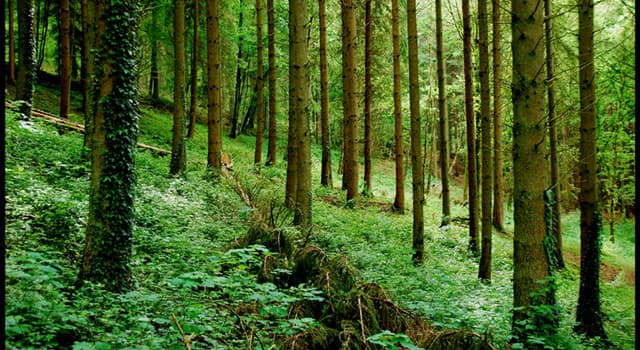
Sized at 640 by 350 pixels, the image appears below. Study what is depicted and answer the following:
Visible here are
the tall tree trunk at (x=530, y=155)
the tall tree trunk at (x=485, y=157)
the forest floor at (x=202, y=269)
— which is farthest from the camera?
the tall tree trunk at (x=485, y=157)

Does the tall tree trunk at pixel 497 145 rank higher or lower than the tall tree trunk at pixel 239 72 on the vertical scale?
lower

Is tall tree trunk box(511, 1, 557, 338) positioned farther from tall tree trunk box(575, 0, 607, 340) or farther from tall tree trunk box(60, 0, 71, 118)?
tall tree trunk box(60, 0, 71, 118)

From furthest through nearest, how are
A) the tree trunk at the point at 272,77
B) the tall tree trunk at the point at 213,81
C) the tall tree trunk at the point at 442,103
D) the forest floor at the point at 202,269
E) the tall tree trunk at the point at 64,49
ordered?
the tree trunk at the point at 272,77
the tall tree trunk at the point at 64,49
the tall tree trunk at the point at 213,81
the tall tree trunk at the point at 442,103
the forest floor at the point at 202,269

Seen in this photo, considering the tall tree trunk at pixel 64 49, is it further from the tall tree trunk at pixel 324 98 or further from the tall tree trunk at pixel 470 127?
the tall tree trunk at pixel 470 127

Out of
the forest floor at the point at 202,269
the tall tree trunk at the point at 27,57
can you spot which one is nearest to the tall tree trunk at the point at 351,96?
the forest floor at the point at 202,269

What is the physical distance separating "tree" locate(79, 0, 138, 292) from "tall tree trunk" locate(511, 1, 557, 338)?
4.61 m

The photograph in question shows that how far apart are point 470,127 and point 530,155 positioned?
6679mm

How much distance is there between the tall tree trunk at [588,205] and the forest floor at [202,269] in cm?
61

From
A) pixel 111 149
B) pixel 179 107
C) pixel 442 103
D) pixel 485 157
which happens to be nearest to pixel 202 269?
pixel 111 149

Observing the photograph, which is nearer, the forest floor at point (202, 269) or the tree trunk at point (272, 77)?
the forest floor at point (202, 269)

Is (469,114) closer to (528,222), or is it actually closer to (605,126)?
(528,222)

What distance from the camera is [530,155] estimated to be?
5184 mm

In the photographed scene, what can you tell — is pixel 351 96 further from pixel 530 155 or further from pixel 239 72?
pixel 239 72

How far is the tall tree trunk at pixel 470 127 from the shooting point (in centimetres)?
1113
